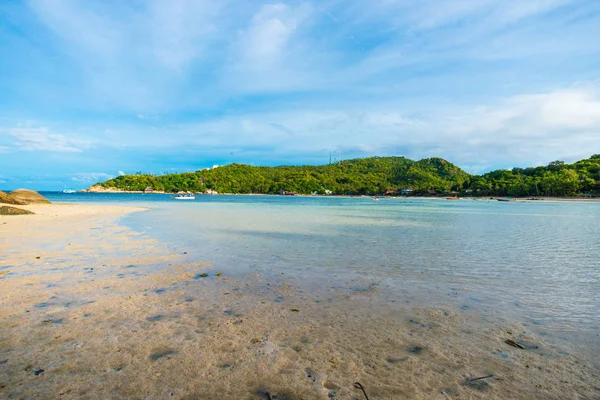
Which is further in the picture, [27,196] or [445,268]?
[27,196]

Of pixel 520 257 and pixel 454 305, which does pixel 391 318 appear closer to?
pixel 454 305

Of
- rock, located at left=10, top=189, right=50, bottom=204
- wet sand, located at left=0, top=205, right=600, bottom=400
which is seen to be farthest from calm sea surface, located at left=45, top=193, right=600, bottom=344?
rock, located at left=10, top=189, right=50, bottom=204

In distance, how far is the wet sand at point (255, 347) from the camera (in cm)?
390

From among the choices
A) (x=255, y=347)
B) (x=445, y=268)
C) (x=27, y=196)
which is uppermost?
(x=27, y=196)

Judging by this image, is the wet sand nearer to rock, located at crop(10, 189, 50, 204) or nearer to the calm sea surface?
the calm sea surface

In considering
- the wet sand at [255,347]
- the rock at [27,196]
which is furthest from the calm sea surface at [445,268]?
the rock at [27,196]

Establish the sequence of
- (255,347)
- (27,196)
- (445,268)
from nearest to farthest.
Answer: (255,347)
(445,268)
(27,196)

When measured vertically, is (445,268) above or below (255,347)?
below

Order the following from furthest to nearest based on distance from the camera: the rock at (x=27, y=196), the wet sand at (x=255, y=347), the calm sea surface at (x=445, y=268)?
the rock at (x=27, y=196)
the calm sea surface at (x=445, y=268)
the wet sand at (x=255, y=347)

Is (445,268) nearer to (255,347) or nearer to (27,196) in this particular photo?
(255,347)

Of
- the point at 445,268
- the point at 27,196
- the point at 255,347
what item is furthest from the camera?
the point at 27,196

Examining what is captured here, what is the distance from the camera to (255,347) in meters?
4.93

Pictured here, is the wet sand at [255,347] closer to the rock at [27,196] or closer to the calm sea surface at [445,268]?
the calm sea surface at [445,268]

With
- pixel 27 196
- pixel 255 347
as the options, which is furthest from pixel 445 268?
pixel 27 196
